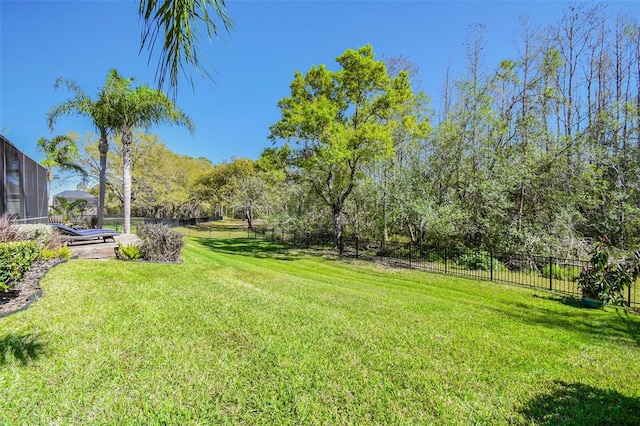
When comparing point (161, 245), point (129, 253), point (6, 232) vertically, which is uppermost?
point (6, 232)

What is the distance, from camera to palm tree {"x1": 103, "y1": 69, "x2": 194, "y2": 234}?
39.1ft

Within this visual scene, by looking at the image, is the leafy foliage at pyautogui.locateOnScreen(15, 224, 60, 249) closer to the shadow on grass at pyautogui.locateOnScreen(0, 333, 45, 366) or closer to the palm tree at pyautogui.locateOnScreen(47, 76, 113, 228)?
the shadow on grass at pyautogui.locateOnScreen(0, 333, 45, 366)

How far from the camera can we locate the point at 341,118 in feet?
52.3

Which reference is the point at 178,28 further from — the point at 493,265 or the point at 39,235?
the point at 493,265

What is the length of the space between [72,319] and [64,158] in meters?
18.4

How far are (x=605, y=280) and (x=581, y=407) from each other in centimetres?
562

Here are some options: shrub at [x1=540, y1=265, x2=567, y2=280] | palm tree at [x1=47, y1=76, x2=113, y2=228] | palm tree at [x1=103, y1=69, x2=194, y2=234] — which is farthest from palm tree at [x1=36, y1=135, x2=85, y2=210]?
shrub at [x1=540, y1=265, x2=567, y2=280]

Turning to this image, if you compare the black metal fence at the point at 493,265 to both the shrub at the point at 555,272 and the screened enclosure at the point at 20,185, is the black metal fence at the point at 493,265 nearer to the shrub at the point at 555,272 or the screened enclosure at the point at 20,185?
the shrub at the point at 555,272

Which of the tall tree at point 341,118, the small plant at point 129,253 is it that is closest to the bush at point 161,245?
the small plant at point 129,253

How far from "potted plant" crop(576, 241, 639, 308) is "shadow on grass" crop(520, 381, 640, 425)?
492cm

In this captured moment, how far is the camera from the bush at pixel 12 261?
3.92 m

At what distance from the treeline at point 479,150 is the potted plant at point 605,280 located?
491 cm

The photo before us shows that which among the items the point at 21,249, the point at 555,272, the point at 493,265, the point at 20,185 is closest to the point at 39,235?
the point at 21,249

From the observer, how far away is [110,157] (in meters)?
24.9
